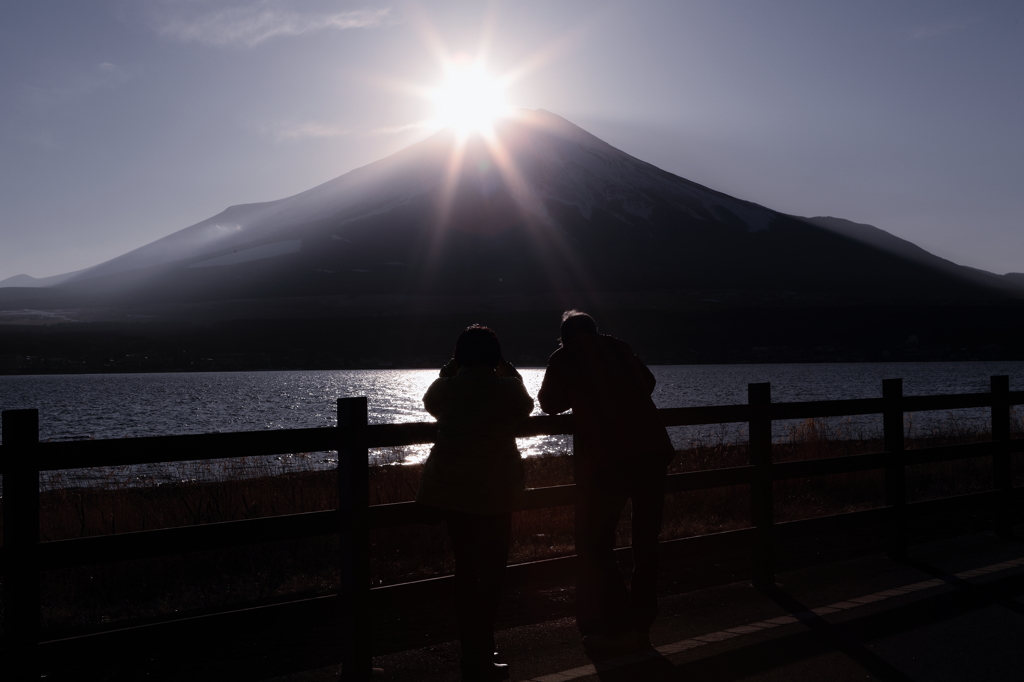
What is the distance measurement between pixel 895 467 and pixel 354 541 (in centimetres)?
460

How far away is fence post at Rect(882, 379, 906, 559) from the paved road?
0.39 m

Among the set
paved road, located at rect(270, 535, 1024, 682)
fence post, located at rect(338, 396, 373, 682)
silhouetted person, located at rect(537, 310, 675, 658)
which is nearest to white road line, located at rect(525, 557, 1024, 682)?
paved road, located at rect(270, 535, 1024, 682)

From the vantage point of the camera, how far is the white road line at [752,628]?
4602mm

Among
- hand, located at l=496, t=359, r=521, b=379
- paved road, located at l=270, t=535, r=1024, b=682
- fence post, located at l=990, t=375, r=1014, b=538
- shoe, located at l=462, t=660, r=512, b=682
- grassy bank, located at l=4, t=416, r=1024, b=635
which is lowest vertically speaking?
grassy bank, located at l=4, t=416, r=1024, b=635

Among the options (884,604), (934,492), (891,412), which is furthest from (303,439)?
(934,492)

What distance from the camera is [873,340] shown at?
593ft

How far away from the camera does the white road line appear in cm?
460

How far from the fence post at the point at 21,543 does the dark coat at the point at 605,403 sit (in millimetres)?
2507

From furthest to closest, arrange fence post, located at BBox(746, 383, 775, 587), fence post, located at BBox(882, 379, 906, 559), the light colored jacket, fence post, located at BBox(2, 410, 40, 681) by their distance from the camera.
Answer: fence post, located at BBox(882, 379, 906, 559) → fence post, located at BBox(746, 383, 775, 587) → the light colored jacket → fence post, located at BBox(2, 410, 40, 681)

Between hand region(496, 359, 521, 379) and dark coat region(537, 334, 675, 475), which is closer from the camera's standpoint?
hand region(496, 359, 521, 379)

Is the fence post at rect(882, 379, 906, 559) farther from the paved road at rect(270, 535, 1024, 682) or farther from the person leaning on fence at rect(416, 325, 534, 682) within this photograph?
the person leaning on fence at rect(416, 325, 534, 682)

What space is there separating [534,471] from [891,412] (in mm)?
10420

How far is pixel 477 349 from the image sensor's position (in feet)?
14.5

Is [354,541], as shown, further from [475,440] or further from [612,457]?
[612,457]
